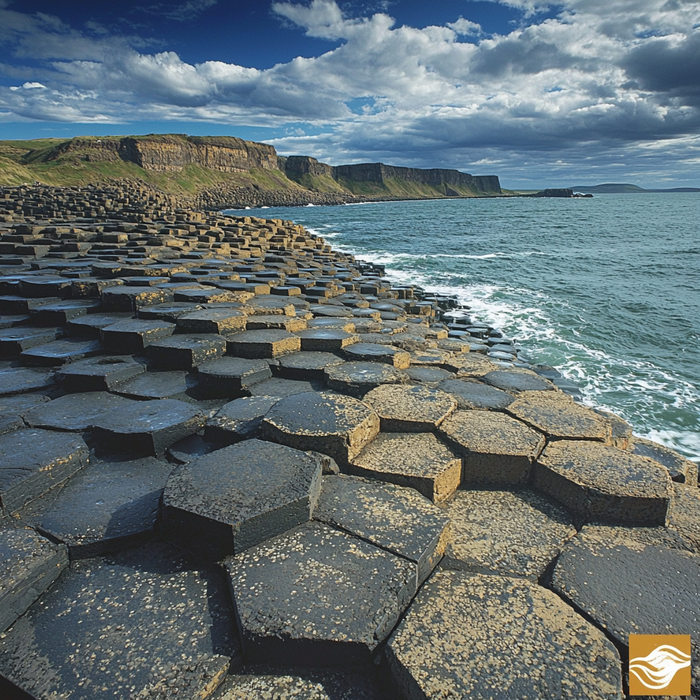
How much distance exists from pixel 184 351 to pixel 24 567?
7.71ft

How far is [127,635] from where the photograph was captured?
1.60m

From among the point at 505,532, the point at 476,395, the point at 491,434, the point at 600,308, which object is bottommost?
the point at 600,308

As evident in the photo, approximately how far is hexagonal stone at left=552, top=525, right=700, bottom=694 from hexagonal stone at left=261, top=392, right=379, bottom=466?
3.96 feet

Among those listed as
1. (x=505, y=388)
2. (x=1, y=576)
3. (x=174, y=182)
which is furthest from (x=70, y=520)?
(x=174, y=182)

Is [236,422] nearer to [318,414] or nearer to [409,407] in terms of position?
[318,414]

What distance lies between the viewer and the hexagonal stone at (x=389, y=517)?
193 centimetres

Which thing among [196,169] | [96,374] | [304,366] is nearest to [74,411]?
[96,374]

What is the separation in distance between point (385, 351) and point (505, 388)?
121 centimetres

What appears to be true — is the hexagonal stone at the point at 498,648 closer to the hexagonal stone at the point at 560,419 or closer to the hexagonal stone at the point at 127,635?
the hexagonal stone at the point at 127,635

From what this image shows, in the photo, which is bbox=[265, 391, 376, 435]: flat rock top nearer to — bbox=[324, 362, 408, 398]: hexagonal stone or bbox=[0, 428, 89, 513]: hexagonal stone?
bbox=[324, 362, 408, 398]: hexagonal stone

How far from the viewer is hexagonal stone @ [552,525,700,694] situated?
1723 mm

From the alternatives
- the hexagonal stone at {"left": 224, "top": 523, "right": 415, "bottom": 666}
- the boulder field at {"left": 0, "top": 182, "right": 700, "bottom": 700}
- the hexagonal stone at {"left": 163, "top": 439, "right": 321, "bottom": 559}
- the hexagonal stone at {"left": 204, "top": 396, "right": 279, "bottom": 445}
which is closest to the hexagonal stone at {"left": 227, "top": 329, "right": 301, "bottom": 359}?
the boulder field at {"left": 0, "top": 182, "right": 700, "bottom": 700}

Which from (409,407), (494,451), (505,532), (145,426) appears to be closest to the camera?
(505,532)

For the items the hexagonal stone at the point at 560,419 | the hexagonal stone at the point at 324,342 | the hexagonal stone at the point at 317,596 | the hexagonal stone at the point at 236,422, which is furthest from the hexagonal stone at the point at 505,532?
the hexagonal stone at the point at 324,342
